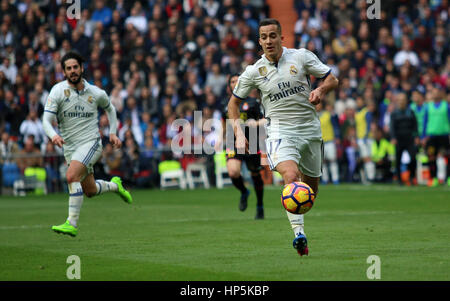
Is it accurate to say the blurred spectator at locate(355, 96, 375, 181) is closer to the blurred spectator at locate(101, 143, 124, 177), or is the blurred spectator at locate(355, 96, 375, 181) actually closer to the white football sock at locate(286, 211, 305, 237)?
the blurred spectator at locate(101, 143, 124, 177)

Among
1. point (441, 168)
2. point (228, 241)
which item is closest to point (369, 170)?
point (441, 168)

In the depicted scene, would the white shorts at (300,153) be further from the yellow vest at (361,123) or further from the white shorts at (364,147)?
the yellow vest at (361,123)

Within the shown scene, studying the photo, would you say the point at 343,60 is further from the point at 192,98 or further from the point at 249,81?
the point at 249,81

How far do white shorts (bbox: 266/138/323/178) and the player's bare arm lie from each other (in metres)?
0.59

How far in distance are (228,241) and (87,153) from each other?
103 inches

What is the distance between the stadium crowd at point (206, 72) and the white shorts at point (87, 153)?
10114mm

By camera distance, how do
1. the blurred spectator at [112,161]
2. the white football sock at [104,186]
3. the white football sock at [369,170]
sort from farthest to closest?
the white football sock at [369,170] < the blurred spectator at [112,161] < the white football sock at [104,186]

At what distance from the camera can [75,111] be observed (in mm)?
12539

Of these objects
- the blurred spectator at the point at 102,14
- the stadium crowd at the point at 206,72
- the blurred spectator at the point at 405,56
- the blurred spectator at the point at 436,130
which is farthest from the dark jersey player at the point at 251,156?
the blurred spectator at the point at 102,14

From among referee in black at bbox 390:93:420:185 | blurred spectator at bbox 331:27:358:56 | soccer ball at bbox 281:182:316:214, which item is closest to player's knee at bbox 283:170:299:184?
soccer ball at bbox 281:182:316:214

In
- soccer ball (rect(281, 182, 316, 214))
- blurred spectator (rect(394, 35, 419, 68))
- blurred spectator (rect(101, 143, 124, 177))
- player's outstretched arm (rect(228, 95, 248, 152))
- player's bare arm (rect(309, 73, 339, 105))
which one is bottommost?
blurred spectator (rect(101, 143, 124, 177))

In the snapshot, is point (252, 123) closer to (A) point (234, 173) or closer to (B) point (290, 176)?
(A) point (234, 173)

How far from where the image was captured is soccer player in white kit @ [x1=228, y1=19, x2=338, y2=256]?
975cm

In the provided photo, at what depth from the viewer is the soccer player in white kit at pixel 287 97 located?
9.75 meters
